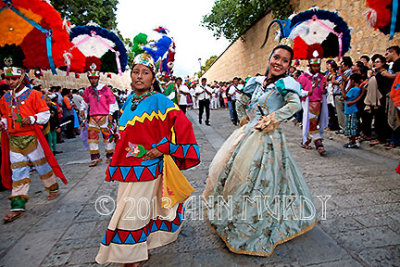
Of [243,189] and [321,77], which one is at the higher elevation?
[321,77]

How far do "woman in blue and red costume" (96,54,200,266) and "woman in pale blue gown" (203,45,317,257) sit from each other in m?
0.42

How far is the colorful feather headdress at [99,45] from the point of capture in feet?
16.0

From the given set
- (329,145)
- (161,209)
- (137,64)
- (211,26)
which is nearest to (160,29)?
(137,64)

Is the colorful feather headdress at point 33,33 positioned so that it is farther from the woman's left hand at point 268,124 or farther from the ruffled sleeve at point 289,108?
the ruffled sleeve at point 289,108

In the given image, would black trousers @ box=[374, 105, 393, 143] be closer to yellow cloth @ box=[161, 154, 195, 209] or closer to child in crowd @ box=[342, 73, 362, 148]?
child in crowd @ box=[342, 73, 362, 148]

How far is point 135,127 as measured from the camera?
2146 mm

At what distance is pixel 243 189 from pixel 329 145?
17.2 feet

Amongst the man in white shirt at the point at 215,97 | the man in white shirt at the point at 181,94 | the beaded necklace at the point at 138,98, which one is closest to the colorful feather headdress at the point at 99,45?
the beaded necklace at the point at 138,98

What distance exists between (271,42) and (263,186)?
13.6 metres

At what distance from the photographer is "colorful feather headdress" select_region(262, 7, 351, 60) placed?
4379mm

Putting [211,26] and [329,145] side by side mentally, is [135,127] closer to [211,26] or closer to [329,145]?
[329,145]

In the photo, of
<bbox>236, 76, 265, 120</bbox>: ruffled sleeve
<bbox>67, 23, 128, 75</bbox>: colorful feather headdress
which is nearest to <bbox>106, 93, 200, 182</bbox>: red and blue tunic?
<bbox>236, 76, 265, 120</bbox>: ruffled sleeve

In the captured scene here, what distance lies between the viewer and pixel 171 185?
2160 millimetres

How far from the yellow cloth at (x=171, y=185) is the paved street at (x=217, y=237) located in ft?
1.88
